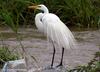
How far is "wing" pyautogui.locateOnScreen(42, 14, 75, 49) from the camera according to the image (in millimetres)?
6766

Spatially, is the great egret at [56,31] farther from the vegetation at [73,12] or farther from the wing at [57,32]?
the vegetation at [73,12]

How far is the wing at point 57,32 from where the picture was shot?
266 inches

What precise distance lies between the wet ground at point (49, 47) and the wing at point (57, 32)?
0.40 meters

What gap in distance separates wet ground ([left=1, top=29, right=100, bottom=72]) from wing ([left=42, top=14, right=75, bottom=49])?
1.33 feet

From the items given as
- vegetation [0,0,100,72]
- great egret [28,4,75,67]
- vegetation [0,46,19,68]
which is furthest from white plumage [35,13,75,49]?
vegetation [0,0,100,72]

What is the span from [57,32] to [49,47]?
1.92 m

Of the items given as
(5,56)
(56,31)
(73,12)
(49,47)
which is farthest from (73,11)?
(5,56)

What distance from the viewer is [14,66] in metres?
5.95

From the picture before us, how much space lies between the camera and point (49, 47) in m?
8.86

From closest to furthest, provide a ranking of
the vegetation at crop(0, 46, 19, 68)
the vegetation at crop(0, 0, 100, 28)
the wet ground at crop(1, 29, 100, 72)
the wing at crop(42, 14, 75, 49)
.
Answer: the vegetation at crop(0, 46, 19, 68) → the wing at crop(42, 14, 75, 49) → the wet ground at crop(1, 29, 100, 72) → the vegetation at crop(0, 0, 100, 28)

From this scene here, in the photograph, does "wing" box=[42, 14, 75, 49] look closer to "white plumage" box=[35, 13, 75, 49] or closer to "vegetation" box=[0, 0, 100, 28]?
"white plumage" box=[35, 13, 75, 49]

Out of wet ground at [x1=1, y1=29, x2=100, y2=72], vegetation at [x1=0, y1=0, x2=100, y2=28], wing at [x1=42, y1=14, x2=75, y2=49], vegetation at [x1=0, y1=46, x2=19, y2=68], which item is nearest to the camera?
vegetation at [x1=0, y1=46, x2=19, y2=68]

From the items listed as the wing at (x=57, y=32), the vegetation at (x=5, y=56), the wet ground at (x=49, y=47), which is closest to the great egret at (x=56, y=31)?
the wing at (x=57, y=32)

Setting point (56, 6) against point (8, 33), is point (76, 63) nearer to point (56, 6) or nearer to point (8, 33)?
point (8, 33)
